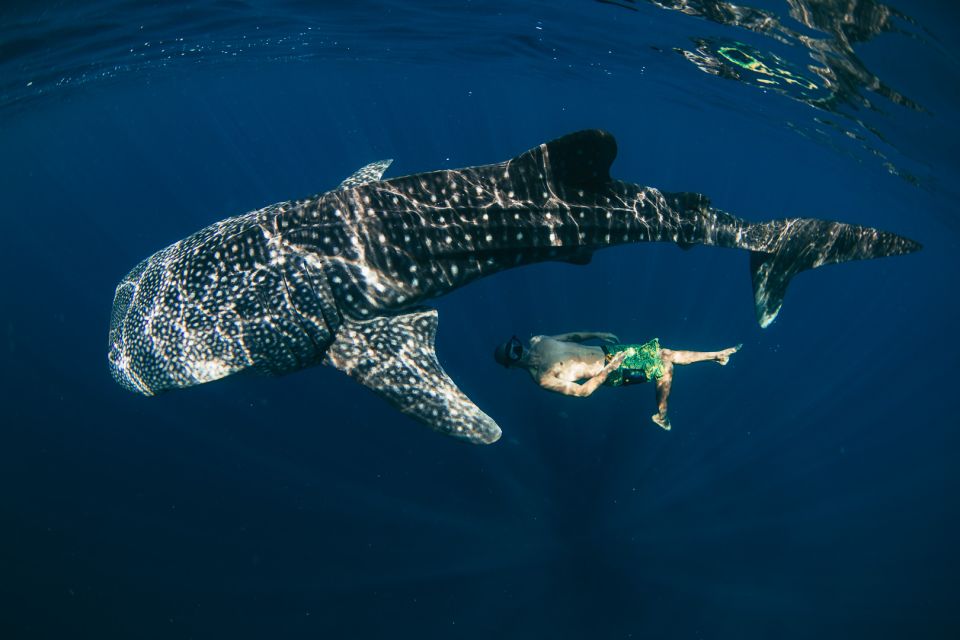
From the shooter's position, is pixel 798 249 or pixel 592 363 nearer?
pixel 592 363

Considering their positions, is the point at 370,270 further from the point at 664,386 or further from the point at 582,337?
the point at 664,386

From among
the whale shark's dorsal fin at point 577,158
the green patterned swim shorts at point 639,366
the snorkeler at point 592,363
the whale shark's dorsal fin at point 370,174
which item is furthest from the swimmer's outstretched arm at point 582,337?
the whale shark's dorsal fin at point 370,174

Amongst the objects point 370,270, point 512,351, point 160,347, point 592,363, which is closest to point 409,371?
point 370,270

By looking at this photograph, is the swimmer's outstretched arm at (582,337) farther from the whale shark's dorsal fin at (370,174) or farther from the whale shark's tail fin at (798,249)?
the whale shark's dorsal fin at (370,174)

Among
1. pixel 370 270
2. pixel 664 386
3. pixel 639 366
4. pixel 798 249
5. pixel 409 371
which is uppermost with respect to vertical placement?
pixel 370 270

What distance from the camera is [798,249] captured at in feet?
27.2

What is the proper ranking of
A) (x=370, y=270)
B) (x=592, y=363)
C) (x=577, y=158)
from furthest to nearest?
1. (x=592, y=363)
2. (x=577, y=158)
3. (x=370, y=270)

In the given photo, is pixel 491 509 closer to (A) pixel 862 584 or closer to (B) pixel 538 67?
(A) pixel 862 584

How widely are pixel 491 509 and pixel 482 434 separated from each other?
38.3 ft

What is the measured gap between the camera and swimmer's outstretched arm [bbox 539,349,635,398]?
671 centimetres

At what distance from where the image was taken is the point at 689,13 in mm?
13258

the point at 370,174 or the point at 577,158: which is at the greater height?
the point at 577,158

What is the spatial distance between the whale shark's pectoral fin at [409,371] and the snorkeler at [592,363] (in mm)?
1134

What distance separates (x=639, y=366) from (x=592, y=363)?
77cm
